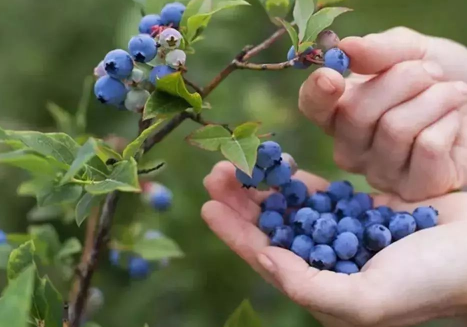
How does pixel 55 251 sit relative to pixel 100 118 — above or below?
above

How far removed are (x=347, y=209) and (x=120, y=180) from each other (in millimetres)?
381

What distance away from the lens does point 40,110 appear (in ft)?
5.59

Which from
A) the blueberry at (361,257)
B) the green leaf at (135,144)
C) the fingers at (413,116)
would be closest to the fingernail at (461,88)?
the fingers at (413,116)

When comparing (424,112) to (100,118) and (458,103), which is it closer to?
(458,103)

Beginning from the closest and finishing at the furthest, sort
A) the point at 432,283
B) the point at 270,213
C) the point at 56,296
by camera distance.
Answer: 1. the point at 56,296
2. the point at 432,283
3. the point at 270,213

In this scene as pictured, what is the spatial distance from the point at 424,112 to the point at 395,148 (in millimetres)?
64

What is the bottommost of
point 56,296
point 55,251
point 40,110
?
point 40,110

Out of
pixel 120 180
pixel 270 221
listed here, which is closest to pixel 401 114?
pixel 270 221

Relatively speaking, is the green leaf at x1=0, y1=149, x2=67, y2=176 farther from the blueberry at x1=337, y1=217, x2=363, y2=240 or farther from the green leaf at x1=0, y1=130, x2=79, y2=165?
the blueberry at x1=337, y1=217, x2=363, y2=240

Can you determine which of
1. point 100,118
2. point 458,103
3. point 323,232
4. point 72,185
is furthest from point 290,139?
point 72,185

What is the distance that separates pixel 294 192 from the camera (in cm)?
89

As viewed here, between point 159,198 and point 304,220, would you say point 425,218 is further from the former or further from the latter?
point 159,198

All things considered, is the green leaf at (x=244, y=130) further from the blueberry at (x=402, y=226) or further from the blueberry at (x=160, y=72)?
the blueberry at (x=402, y=226)

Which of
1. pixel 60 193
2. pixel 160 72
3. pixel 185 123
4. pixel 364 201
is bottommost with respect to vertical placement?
pixel 185 123
